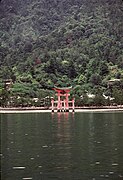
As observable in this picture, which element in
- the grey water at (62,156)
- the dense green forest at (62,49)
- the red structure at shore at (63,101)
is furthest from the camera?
the dense green forest at (62,49)

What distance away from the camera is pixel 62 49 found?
506 feet

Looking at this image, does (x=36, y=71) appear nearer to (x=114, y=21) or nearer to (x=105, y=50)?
(x=105, y=50)

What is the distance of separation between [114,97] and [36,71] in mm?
33025

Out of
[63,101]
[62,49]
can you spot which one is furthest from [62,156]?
[62,49]

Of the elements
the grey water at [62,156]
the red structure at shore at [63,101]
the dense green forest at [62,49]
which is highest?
the dense green forest at [62,49]

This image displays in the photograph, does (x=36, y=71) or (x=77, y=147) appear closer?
(x=77, y=147)

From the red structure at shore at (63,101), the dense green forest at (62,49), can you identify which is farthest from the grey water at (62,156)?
the dense green forest at (62,49)

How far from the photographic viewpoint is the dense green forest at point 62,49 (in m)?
120

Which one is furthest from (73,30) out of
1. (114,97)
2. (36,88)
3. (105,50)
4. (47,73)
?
(114,97)

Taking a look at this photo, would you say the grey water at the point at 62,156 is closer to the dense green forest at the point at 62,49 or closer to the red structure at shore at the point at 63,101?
the red structure at shore at the point at 63,101

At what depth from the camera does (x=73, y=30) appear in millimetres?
162875

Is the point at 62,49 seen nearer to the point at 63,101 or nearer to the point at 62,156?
the point at 63,101

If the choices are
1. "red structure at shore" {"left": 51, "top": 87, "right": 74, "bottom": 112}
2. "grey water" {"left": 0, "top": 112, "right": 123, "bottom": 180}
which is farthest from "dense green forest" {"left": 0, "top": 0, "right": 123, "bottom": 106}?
"grey water" {"left": 0, "top": 112, "right": 123, "bottom": 180}

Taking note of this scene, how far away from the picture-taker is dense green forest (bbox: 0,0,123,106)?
119938 millimetres
